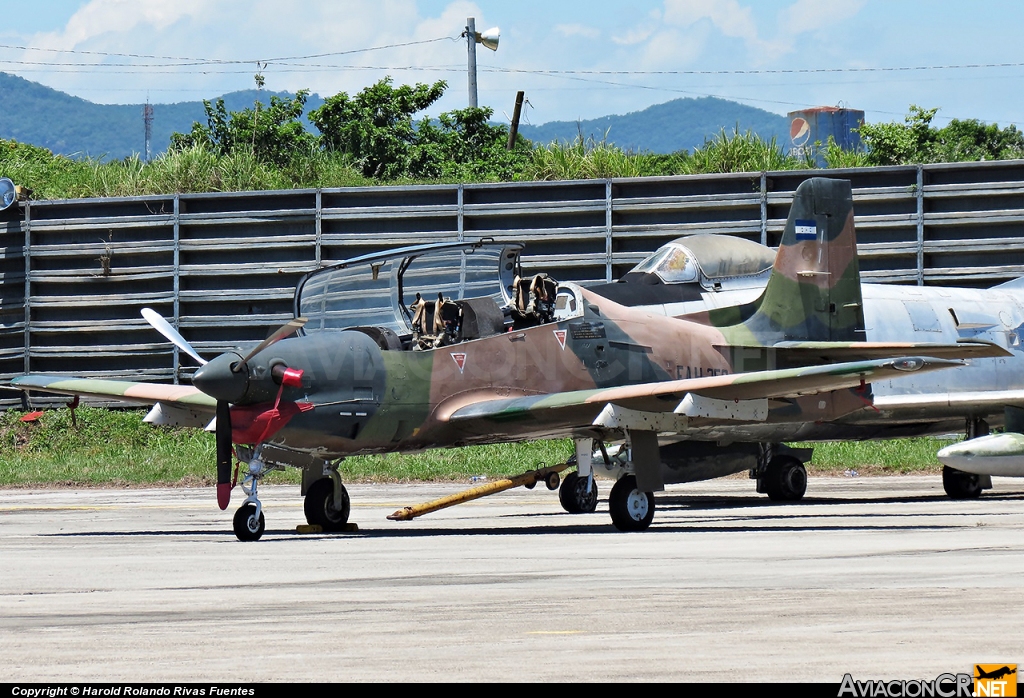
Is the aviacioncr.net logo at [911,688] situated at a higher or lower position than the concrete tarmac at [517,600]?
higher

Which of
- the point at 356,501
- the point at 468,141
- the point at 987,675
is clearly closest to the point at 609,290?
the point at 356,501

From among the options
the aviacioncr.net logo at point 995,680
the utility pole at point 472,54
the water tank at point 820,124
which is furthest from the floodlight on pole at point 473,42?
the water tank at point 820,124

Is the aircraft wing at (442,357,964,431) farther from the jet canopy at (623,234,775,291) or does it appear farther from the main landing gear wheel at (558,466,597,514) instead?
the jet canopy at (623,234,775,291)

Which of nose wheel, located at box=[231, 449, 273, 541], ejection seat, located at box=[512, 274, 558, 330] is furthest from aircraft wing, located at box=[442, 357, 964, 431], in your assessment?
nose wheel, located at box=[231, 449, 273, 541]

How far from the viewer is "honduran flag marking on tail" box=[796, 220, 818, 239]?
1769cm

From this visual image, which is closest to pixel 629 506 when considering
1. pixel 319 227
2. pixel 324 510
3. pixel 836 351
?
pixel 324 510

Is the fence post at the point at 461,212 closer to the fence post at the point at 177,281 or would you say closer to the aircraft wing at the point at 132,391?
the fence post at the point at 177,281

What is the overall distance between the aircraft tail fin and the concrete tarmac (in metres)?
2.72

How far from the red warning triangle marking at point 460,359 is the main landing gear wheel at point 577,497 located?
2.84 m

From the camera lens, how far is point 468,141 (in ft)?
125

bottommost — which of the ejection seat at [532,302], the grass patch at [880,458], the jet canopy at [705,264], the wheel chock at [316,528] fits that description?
the grass patch at [880,458]

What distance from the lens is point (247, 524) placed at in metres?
12.8

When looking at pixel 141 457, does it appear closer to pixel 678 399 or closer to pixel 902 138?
pixel 678 399

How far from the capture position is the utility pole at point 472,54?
41.8 metres
